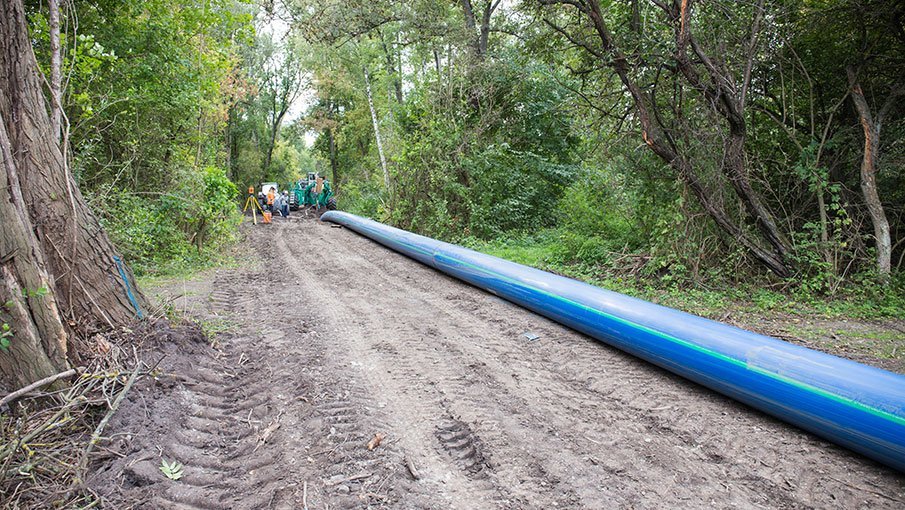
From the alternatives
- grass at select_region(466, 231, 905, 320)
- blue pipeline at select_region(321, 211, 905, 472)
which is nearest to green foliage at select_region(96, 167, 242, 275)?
blue pipeline at select_region(321, 211, 905, 472)

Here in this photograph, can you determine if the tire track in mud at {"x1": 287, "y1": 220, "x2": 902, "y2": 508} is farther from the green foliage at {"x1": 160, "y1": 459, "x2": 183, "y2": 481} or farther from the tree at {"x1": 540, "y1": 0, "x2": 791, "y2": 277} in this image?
the tree at {"x1": 540, "y1": 0, "x2": 791, "y2": 277}

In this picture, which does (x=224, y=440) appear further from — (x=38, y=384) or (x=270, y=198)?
(x=270, y=198)

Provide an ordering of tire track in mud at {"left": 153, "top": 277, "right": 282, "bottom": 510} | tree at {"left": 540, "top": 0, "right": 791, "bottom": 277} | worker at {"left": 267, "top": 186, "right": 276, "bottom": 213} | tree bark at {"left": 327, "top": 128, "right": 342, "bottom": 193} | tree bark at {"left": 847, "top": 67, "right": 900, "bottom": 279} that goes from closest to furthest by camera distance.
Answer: tire track in mud at {"left": 153, "top": 277, "right": 282, "bottom": 510} < tree bark at {"left": 847, "top": 67, "right": 900, "bottom": 279} < tree at {"left": 540, "top": 0, "right": 791, "bottom": 277} < worker at {"left": 267, "top": 186, "right": 276, "bottom": 213} < tree bark at {"left": 327, "top": 128, "right": 342, "bottom": 193}

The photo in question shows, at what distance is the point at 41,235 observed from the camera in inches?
114

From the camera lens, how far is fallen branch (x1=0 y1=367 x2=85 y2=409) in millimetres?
2223

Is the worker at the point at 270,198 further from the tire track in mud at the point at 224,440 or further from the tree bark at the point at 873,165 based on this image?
the tree bark at the point at 873,165

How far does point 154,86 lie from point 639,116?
749cm

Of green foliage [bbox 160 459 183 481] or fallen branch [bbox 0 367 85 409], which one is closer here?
fallen branch [bbox 0 367 85 409]

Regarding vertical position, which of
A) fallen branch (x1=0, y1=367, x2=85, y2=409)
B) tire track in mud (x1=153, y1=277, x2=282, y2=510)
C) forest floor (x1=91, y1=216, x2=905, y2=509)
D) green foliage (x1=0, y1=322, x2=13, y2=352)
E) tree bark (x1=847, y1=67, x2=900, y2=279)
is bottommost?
tire track in mud (x1=153, y1=277, x2=282, y2=510)

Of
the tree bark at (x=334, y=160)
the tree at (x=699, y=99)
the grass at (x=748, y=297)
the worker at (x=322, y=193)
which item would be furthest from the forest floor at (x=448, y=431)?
the tree bark at (x=334, y=160)

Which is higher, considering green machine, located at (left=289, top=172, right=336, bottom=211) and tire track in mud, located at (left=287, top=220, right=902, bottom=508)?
green machine, located at (left=289, top=172, right=336, bottom=211)

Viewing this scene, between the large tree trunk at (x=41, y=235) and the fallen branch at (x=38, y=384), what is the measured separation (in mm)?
83

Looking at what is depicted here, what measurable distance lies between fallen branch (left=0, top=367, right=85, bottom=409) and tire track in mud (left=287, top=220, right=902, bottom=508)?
6.52 ft

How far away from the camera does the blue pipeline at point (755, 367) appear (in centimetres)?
254
